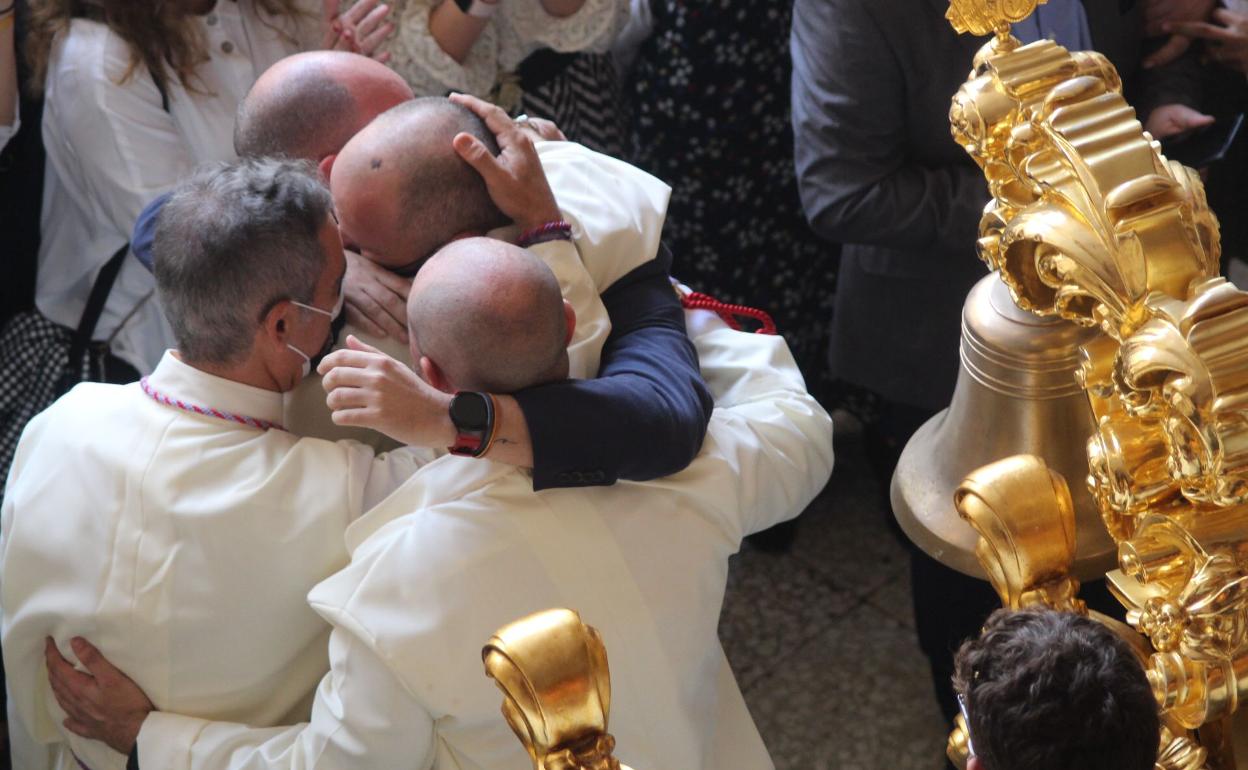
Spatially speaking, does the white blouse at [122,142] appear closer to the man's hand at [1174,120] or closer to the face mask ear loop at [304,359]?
the face mask ear loop at [304,359]

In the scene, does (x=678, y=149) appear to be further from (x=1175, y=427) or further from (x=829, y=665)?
(x=1175, y=427)

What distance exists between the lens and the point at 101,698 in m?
1.38

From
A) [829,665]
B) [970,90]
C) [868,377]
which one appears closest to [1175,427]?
[970,90]

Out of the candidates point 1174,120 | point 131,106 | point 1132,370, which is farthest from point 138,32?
point 1132,370

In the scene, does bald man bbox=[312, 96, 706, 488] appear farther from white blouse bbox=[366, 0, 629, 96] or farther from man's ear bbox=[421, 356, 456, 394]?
white blouse bbox=[366, 0, 629, 96]

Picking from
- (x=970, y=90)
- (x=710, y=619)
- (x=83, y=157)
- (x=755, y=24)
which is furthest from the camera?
(x=755, y=24)

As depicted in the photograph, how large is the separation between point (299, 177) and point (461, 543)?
43 centimetres

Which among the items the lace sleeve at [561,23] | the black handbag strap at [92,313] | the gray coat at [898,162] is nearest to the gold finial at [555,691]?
the gray coat at [898,162]

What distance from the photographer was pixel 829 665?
8.86ft

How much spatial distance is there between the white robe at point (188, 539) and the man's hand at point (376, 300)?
0.13 meters

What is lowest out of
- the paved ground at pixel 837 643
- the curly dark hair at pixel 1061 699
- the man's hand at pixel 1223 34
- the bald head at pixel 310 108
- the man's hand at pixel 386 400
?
the paved ground at pixel 837 643

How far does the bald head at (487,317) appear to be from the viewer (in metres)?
1.20

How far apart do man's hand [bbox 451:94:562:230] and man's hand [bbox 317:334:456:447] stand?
31 centimetres

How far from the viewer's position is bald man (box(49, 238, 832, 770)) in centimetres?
122
